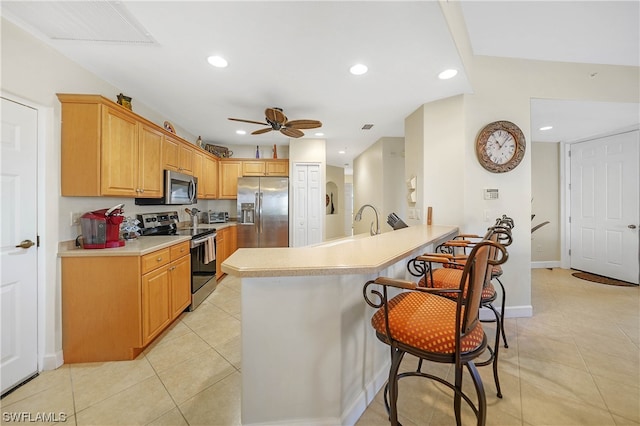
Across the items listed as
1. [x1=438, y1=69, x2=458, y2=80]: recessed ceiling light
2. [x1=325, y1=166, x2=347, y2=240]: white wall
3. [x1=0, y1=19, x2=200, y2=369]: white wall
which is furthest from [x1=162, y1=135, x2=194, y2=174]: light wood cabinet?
[x1=325, y1=166, x2=347, y2=240]: white wall

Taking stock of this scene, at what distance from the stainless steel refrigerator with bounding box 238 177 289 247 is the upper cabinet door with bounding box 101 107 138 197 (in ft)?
6.99

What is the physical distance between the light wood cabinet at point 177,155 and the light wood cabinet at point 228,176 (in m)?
1.07

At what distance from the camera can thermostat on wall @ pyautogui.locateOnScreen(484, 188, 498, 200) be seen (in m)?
2.75

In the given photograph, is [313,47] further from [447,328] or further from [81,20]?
[447,328]

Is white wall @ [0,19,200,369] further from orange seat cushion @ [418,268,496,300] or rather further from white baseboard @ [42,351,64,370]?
orange seat cushion @ [418,268,496,300]

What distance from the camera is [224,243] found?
13.6 feet

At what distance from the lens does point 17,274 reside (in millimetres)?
1736

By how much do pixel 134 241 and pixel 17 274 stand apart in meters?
0.80

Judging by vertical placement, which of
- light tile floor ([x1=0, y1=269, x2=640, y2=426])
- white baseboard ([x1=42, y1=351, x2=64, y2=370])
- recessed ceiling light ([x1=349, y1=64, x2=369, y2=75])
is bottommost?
light tile floor ([x1=0, y1=269, x2=640, y2=426])

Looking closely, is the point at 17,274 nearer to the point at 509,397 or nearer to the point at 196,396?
the point at 196,396

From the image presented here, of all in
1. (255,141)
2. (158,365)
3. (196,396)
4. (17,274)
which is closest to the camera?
(196,396)

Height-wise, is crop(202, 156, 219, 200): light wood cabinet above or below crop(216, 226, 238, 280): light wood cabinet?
above

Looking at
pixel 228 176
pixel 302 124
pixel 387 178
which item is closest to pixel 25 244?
pixel 302 124

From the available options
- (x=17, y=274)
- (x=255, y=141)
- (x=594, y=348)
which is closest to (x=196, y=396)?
(x=17, y=274)
